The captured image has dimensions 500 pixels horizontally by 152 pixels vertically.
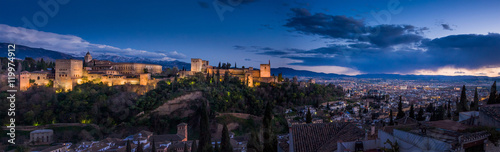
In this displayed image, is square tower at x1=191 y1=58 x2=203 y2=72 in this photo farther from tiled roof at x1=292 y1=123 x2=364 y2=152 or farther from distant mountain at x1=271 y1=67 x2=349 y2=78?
distant mountain at x1=271 y1=67 x2=349 y2=78

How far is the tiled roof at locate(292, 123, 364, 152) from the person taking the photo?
29.0 ft

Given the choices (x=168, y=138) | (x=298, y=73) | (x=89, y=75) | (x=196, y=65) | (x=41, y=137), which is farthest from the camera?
(x=298, y=73)

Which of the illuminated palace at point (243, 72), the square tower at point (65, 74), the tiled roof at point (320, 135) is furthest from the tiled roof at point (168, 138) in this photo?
the tiled roof at point (320, 135)

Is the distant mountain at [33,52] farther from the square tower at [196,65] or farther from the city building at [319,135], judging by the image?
the city building at [319,135]

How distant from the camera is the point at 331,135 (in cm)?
958

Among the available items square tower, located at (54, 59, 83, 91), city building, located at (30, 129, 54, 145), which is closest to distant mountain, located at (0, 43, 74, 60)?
square tower, located at (54, 59, 83, 91)

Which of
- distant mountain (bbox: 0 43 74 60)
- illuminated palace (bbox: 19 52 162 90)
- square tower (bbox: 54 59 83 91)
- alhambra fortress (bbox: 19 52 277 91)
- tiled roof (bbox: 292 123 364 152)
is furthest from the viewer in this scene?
distant mountain (bbox: 0 43 74 60)

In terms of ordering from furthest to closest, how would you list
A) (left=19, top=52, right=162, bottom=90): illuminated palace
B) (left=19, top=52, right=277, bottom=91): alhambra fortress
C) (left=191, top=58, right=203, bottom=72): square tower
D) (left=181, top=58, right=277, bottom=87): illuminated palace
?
(left=191, top=58, right=203, bottom=72): square tower, (left=181, top=58, right=277, bottom=87): illuminated palace, (left=19, top=52, right=277, bottom=91): alhambra fortress, (left=19, top=52, right=162, bottom=90): illuminated palace

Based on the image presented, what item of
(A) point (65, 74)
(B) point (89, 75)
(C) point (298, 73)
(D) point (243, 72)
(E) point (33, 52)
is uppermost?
(E) point (33, 52)

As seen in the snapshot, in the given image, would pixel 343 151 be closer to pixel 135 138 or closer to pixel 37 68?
pixel 135 138

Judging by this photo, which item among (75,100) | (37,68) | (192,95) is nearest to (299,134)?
(192,95)

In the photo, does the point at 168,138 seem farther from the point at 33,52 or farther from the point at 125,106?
the point at 33,52

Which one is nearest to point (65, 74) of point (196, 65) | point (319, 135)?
point (196, 65)

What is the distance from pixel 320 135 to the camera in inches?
381
